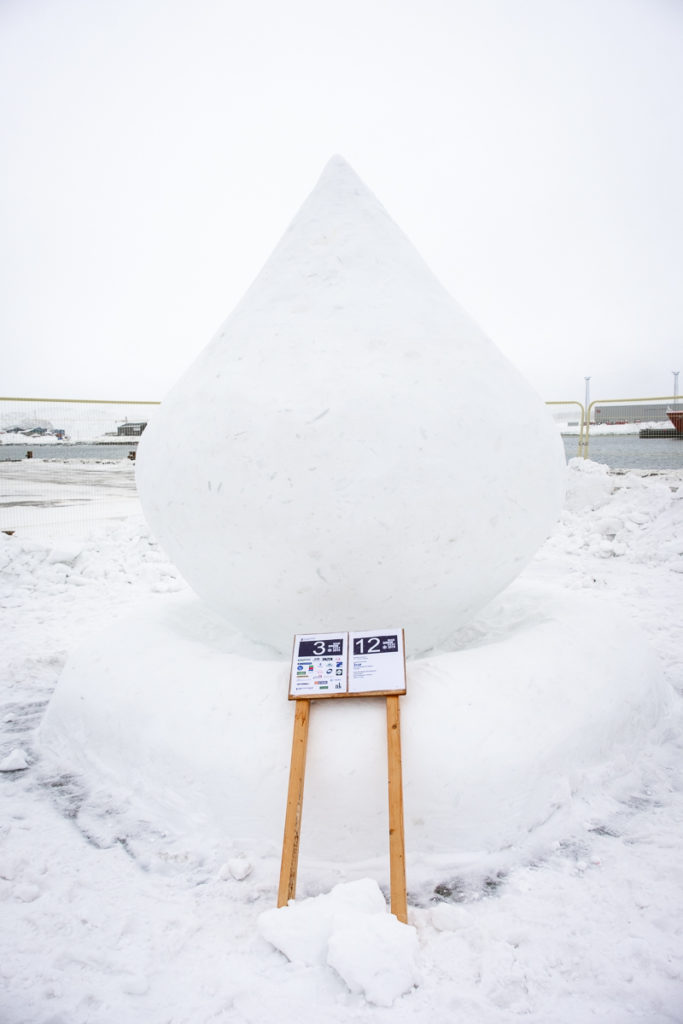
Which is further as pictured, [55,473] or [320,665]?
[55,473]

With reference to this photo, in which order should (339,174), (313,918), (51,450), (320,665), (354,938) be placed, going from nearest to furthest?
1. (354,938)
2. (313,918)
3. (320,665)
4. (339,174)
5. (51,450)

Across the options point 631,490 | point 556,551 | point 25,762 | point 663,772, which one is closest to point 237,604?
point 25,762

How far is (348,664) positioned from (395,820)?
56 cm

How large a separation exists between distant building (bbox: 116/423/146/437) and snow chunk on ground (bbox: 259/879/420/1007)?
10186 mm

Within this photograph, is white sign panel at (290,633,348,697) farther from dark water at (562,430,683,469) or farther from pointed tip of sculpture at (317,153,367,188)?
dark water at (562,430,683,469)

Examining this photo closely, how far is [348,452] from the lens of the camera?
233 cm

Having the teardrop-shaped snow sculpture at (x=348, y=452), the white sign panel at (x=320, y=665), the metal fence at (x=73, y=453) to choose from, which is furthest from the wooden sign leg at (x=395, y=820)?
the metal fence at (x=73, y=453)

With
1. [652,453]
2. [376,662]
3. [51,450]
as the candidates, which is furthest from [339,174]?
[652,453]

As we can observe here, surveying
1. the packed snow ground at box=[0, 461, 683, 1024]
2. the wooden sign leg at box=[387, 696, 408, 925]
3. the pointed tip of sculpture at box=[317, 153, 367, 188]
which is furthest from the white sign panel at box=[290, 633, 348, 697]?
the pointed tip of sculpture at box=[317, 153, 367, 188]

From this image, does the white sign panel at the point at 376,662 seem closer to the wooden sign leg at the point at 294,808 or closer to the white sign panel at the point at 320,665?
the white sign panel at the point at 320,665

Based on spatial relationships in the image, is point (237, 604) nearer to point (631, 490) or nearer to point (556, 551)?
point (556, 551)

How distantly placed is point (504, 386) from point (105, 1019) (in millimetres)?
2507

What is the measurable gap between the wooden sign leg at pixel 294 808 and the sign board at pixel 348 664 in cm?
9

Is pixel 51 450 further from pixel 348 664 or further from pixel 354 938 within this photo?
pixel 354 938
